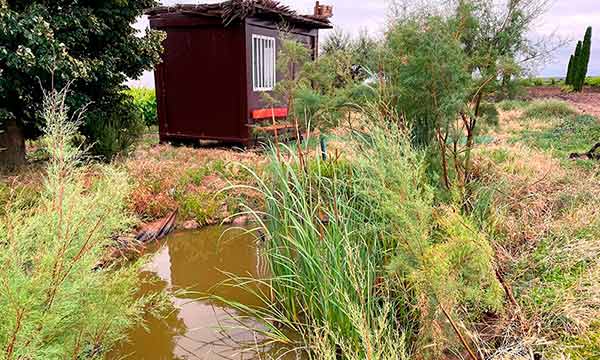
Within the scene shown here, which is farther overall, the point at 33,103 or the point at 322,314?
the point at 33,103

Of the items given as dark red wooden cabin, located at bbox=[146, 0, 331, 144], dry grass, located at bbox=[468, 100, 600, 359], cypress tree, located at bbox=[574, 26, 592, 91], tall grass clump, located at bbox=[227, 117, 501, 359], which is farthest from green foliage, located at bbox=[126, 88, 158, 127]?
cypress tree, located at bbox=[574, 26, 592, 91]

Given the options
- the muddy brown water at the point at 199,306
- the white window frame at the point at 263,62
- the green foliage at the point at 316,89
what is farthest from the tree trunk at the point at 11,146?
the green foliage at the point at 316,89

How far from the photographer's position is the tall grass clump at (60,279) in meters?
1.23

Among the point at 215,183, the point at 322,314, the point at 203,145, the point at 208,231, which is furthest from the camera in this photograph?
the point at 203,145

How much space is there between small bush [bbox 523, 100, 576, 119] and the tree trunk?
9732mm

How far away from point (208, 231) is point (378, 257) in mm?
2134

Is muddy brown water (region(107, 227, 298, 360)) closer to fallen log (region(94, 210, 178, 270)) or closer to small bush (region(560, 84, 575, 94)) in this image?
fallen log (region(94, 210, 178, 270))

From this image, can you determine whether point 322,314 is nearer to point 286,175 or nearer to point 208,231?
point 286,175

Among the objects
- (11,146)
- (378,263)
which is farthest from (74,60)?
(378,263)

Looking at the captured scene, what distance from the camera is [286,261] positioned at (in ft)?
7.64

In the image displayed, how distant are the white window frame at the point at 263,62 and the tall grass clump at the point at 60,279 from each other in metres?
5.58

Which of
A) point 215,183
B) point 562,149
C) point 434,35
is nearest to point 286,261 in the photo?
point 434,35

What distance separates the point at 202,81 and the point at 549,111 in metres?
7.93

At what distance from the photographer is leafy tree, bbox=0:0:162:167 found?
13.8ft
